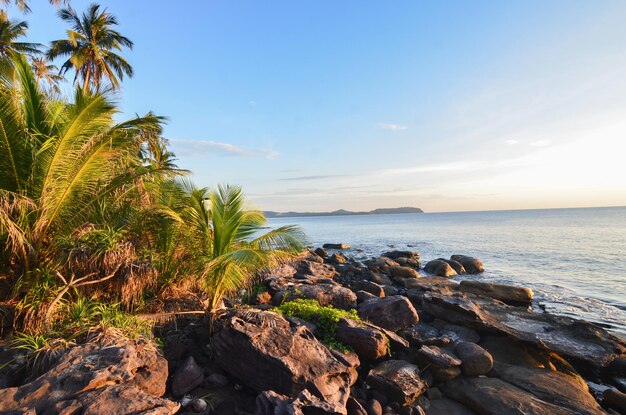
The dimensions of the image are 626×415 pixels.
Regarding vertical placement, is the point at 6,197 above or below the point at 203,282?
above

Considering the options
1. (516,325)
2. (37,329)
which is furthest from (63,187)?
(516,325)

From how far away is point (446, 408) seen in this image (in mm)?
5824

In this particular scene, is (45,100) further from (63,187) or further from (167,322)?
(167,322)

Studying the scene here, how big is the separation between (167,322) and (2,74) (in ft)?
20.0

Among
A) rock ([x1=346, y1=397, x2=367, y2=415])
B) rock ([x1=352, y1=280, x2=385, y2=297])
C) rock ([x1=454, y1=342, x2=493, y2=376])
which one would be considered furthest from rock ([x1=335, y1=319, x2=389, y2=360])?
rock ([x1=352, y1=280, x2=385, y2=297])

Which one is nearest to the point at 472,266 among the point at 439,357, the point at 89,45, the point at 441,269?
the point at 441,269

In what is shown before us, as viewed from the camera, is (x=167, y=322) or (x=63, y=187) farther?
(x=167, y=322)

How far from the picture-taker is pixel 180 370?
18.0 ft

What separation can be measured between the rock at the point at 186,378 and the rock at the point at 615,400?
26.6 ft

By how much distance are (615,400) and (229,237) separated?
28.6 feet

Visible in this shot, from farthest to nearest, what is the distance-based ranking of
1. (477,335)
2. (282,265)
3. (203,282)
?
(282,265), (477,335), (203,282)

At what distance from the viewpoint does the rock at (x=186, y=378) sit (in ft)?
17.0

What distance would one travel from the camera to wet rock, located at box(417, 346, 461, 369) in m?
6.51

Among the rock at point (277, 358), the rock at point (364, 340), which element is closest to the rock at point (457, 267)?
the rock at point (364, 340)
